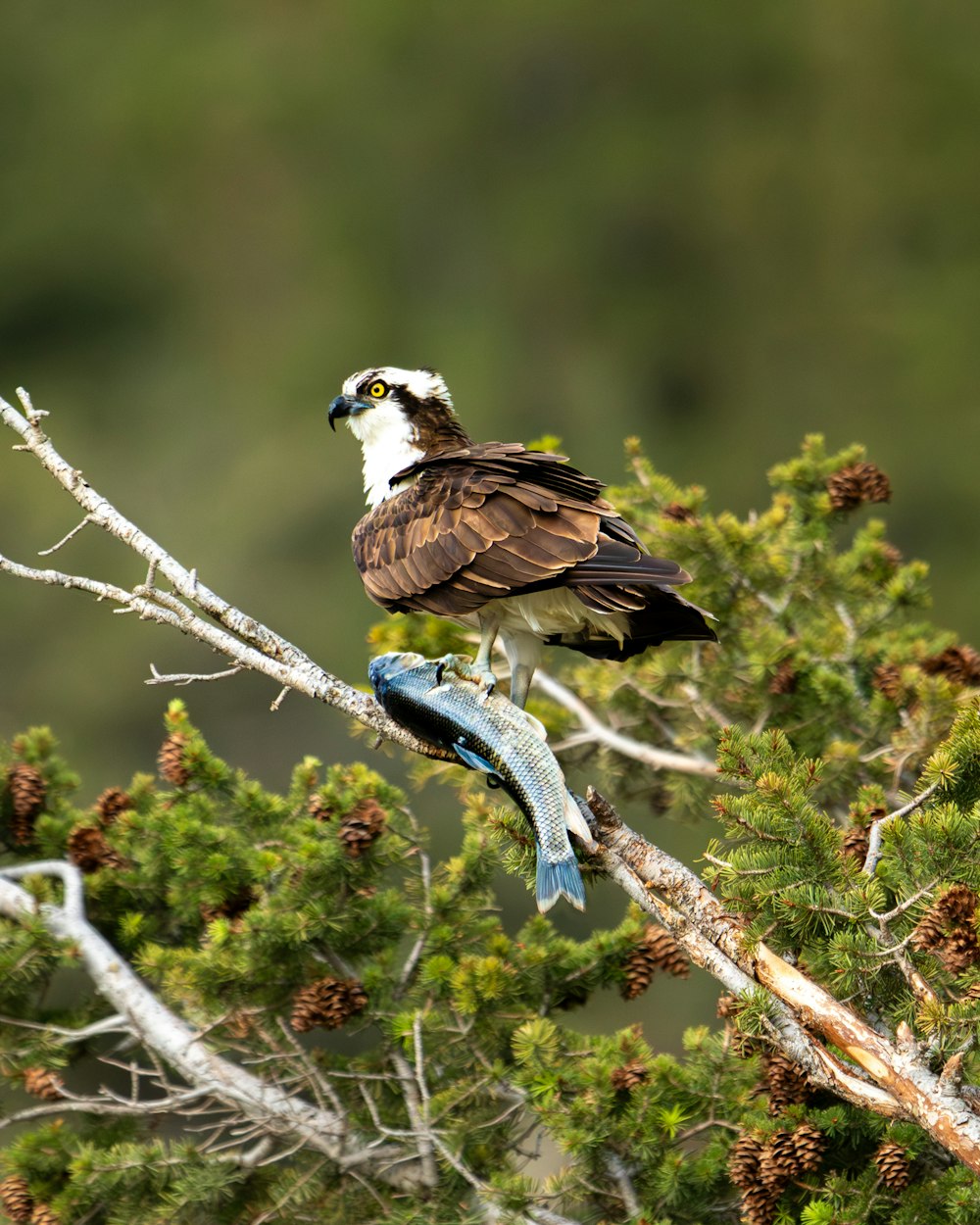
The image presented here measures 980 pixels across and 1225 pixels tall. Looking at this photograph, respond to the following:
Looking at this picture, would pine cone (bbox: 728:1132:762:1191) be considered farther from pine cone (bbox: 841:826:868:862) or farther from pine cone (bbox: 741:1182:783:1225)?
pine cone (bbox: 841:826:868:862)

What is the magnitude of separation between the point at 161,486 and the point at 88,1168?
1717cm

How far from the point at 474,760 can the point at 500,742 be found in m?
0.09

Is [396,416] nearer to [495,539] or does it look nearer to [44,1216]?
[495,539]

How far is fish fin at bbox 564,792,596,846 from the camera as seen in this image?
3270 millimetres

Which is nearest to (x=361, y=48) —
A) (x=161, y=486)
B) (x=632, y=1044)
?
(x=161, y=486)

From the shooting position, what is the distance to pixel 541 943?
13.1 ft

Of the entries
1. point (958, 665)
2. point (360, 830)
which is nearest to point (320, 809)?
A: point (360, 830)

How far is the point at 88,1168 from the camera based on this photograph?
3.82m

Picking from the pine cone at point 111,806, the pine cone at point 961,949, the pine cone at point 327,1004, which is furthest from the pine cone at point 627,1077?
the pine cone at point 111,806

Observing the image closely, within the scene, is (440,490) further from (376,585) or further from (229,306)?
(229,306)

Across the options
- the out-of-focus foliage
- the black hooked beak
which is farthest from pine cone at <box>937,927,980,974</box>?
the out-of-focus foliage

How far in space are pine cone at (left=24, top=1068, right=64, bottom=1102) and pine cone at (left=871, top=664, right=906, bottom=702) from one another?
7.97 ft

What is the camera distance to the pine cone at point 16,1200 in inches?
152

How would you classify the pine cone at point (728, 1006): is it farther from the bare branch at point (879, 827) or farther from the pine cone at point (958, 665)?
the pine cone at point (958, 665)
